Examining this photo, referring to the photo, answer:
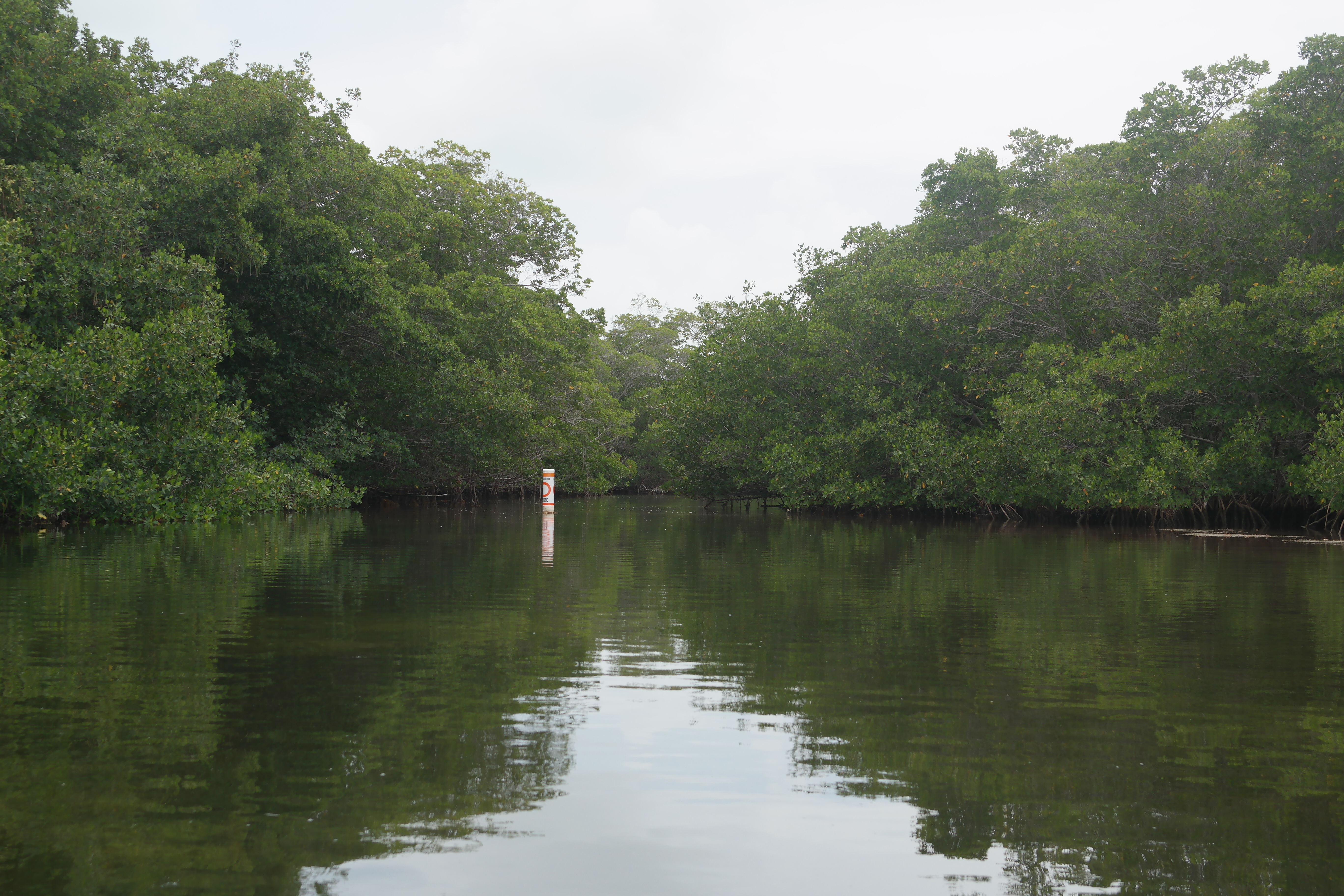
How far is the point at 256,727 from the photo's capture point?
3.47 meters

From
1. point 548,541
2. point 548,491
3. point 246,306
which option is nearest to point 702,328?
point 548,491

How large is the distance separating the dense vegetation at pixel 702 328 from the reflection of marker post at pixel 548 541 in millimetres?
4817

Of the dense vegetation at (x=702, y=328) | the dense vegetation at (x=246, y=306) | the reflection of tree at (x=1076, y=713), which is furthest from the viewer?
the dense vegetation at (x=702, y=328)

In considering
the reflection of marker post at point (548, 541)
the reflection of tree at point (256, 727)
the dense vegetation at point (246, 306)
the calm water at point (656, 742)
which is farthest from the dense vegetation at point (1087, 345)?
the reflection of tree at point (256, 727)

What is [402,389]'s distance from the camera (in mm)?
27094

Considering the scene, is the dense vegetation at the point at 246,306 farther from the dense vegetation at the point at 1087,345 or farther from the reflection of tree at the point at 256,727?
the reflection of tree at the point at 256,727

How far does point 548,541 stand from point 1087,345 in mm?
16053

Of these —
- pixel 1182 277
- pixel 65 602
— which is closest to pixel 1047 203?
pixel 1182 277

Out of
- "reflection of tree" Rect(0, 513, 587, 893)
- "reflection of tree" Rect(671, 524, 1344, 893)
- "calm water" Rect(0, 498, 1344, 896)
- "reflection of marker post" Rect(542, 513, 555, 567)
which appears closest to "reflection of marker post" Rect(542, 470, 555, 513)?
"reflection of marker post" Rect(542, 513, 555, 567)

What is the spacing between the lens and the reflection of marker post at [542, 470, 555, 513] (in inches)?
1077

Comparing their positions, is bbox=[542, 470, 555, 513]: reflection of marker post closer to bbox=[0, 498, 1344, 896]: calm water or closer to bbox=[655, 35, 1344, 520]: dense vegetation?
→ bbox=[655, 35, 1344, 520]: dense vegetation

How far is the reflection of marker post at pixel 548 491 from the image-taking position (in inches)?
1077

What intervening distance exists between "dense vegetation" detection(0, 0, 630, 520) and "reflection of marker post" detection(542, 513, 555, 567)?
482cm

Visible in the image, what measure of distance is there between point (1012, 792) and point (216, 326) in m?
16.3
